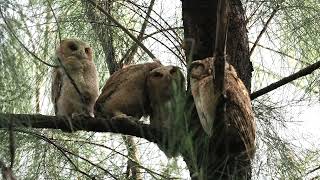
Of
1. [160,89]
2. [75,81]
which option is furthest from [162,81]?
[75,81]

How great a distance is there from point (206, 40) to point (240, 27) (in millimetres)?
191

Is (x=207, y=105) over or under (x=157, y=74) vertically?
under

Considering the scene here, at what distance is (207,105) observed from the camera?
2629 mm

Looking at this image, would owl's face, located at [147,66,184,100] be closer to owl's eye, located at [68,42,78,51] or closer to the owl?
the owl

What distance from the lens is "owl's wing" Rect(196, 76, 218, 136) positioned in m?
2.61

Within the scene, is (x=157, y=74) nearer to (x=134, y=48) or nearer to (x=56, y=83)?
(x=56, y=83)

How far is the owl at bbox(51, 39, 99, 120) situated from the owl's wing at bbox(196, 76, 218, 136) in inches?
35.0

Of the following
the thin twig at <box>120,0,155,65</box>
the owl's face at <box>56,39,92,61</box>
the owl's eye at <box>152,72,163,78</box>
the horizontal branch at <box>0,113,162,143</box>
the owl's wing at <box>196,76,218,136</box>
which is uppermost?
the thin twig at <box>120,0,155,65</box>

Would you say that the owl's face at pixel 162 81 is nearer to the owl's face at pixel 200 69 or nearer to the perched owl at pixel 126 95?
the perched owl at pixel 126 95

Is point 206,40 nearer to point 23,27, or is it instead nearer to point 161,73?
point 161,73

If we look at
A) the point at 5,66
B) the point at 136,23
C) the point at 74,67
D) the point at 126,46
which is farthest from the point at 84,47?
the point at 5,66

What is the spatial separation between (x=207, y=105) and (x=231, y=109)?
0.10 meters

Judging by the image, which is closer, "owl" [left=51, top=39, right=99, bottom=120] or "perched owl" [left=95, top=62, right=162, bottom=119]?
"perched owl" [left=95, top=62, right=162, bottom=119]

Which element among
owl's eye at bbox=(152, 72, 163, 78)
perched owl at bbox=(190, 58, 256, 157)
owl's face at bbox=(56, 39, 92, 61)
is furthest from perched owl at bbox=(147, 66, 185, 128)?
owl's face at bbox=(56, 39, 92, 61)
